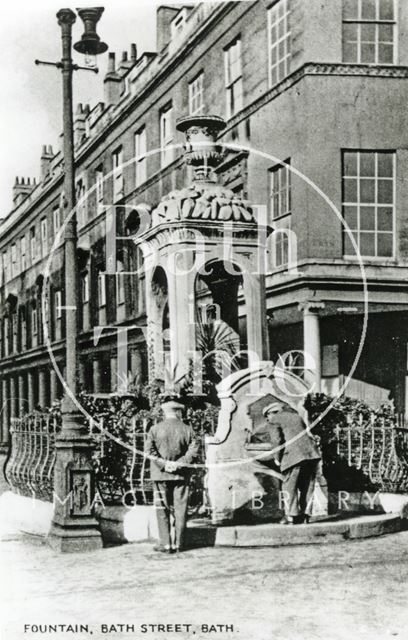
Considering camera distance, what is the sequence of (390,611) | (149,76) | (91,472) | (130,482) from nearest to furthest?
(390,611), (91,472), (130,482), (149,76)

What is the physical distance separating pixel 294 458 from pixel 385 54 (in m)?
11.0

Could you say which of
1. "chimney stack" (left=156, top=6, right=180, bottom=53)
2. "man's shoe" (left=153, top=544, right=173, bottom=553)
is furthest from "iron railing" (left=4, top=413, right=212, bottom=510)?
"chimney stack" (left=156, top=6, right=180, bottom=53)

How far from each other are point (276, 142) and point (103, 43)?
9.56 metres

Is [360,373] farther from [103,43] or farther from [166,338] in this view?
[103,43]

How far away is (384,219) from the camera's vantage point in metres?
18.8

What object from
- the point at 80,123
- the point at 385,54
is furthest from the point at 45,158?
the point at 385,54

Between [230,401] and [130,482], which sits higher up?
[230,401]

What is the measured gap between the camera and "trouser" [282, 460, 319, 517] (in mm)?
10352

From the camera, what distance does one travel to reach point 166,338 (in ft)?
45.3

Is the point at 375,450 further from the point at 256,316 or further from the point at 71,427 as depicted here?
the point at 71,427

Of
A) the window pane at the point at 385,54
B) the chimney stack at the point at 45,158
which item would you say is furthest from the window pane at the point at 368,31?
the chimney stack at the point at 45,158

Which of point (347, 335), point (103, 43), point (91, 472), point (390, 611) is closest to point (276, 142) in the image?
point (347, 335)

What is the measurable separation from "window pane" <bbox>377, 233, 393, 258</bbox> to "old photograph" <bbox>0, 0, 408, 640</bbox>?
3 cm

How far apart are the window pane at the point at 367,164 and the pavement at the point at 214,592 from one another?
10124 millimetres
